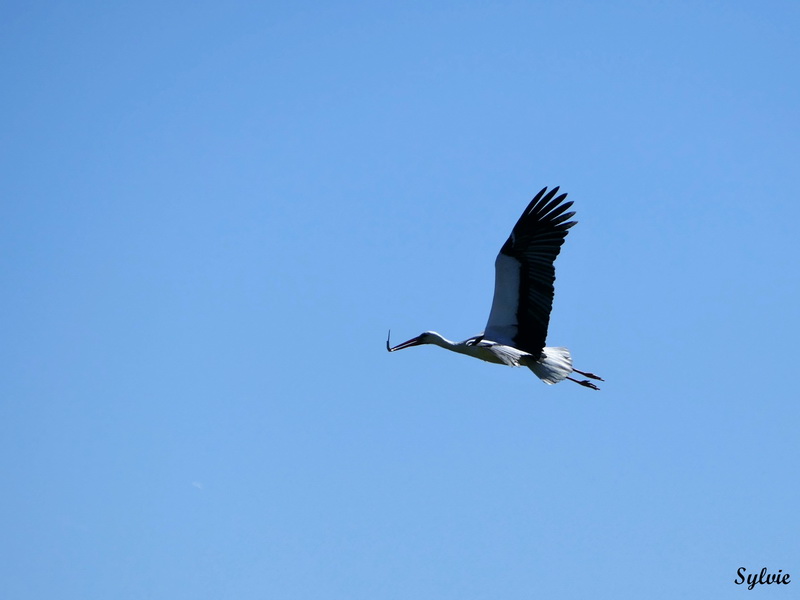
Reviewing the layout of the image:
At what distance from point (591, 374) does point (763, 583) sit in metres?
3.75

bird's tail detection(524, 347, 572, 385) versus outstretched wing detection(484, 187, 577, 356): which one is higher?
outstretched wing detection(484, 187, 577, 356)

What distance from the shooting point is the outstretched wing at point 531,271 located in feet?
38.8

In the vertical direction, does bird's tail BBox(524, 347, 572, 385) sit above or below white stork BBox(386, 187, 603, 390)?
below

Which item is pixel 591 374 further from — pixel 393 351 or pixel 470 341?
pixel 393 351

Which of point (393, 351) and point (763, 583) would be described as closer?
point (763, 583)

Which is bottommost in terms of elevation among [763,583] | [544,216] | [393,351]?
[763,583]

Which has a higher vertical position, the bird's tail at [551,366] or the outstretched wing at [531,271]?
the outstretched wing at [531,271]

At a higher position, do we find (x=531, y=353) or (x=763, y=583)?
(x=531, y=353)

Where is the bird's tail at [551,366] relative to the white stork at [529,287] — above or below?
below

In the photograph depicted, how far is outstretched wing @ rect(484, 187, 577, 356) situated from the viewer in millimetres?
11812

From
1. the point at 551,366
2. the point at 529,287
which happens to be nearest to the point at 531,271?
the point at 529,287

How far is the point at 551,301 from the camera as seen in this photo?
11.9 m

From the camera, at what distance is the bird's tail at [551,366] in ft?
37.6

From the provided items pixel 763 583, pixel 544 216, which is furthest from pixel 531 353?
pixel 763 583
